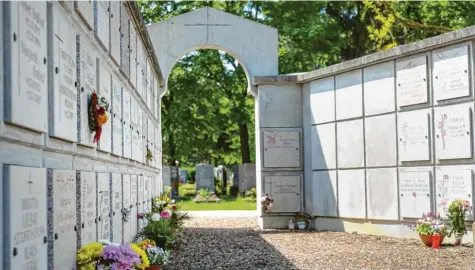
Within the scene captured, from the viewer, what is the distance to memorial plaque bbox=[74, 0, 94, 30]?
15.4ft

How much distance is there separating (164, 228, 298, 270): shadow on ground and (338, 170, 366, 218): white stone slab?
1.74 meters

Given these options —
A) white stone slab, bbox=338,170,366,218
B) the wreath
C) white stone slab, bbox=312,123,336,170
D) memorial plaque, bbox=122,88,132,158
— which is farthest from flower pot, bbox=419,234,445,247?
the wreath

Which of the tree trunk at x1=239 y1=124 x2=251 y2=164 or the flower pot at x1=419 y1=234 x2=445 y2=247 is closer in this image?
the flower pot at x1=419 y1=234 x2=445 y2=247

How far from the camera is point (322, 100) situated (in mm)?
13164

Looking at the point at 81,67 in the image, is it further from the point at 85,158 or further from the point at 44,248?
the point at 44,248

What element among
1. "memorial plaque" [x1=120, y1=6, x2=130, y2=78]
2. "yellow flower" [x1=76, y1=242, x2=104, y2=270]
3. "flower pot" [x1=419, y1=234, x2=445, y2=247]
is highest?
"memorial plaque" [x1=120, y1=6, x2=130, y2=78]

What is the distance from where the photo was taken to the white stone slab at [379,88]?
36.8ft

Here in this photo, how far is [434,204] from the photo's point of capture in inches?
396

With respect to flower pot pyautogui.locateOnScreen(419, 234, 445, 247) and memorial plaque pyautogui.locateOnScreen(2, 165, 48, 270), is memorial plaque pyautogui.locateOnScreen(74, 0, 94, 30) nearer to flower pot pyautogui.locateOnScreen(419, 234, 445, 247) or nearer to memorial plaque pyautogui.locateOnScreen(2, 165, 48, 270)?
A: memorial plaque pyautogui.locateOnScreen(2, 165, 48, 270)

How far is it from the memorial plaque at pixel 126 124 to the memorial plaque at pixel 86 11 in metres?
2.32

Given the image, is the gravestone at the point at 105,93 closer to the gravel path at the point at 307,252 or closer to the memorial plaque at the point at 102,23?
the memorial plaque at the point at 102,23

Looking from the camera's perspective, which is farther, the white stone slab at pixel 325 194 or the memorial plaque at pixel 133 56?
the white stone slab at pixel 325 194

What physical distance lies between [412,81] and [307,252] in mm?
3423

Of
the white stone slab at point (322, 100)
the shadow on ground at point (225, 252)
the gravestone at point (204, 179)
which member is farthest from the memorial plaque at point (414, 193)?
the gravestone at point (204, 179)
